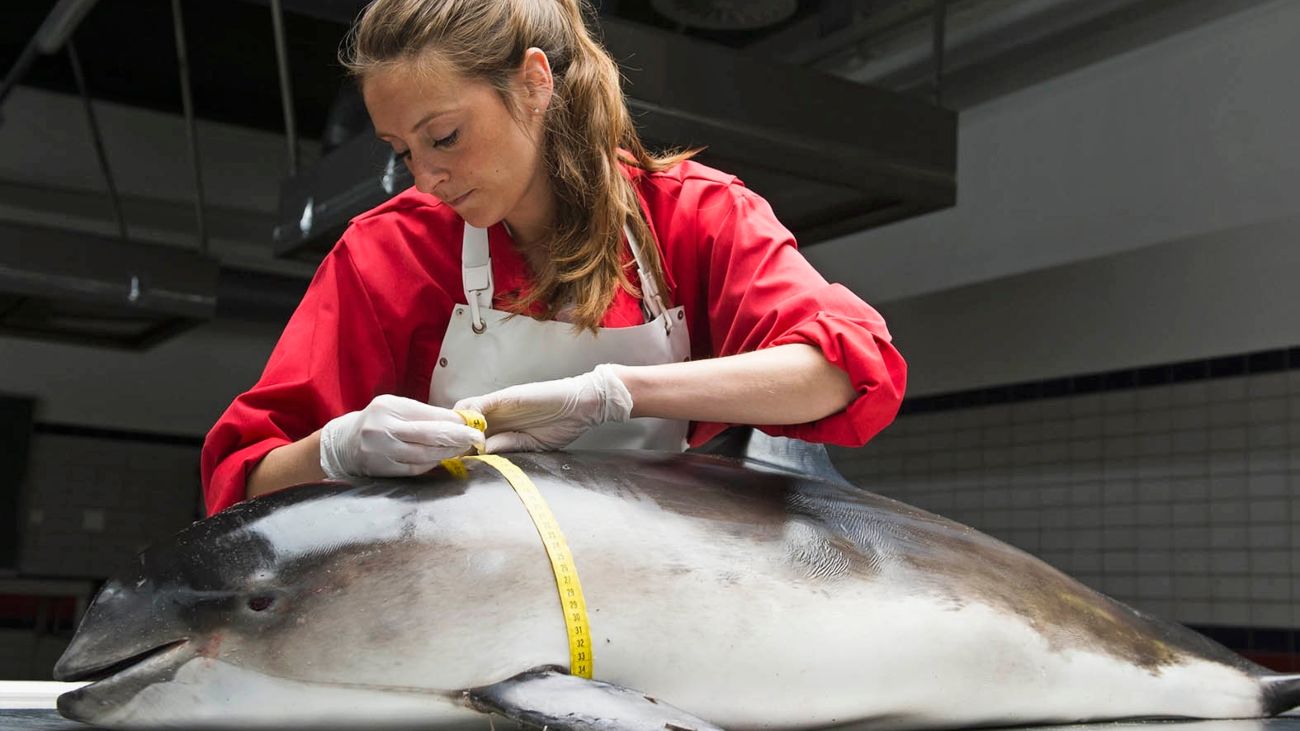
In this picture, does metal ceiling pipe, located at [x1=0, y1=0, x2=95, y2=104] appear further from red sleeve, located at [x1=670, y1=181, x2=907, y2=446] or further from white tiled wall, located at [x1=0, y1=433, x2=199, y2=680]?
white tiled wall, located at [x1=0, y1=433, x2=199, y2=680]

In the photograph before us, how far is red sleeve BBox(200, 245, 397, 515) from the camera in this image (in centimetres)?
194

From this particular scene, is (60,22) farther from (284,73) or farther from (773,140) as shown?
(773,140)

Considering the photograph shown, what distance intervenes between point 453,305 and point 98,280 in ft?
14.1

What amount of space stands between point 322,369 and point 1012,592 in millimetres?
1052

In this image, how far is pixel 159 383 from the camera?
391 inches

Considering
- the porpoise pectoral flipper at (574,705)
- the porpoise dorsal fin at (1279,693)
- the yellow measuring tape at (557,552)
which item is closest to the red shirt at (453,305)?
the yellow measuring tape at (557,552)

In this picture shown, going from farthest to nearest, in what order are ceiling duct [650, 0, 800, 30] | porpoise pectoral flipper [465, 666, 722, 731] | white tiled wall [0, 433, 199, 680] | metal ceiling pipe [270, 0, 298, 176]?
1. white tiled wall [0, 433, 199, 680]
2. ceiling duct [650, 0, 800, 30]
3. metal ceiling pipe [270, 0, 298, 176]
4. porpoise pectoral flipper [465, 666, 722, 731]

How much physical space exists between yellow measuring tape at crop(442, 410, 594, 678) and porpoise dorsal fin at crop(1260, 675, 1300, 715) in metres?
1.19

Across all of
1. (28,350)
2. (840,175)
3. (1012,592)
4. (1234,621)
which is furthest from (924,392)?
(28,350)

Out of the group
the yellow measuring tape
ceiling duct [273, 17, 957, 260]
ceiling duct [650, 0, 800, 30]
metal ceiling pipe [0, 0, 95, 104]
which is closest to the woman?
the yellow measuring tape

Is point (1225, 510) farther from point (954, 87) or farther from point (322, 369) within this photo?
point (322, 369)

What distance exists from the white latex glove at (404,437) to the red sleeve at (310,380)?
0.31 m

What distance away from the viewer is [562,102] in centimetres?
208

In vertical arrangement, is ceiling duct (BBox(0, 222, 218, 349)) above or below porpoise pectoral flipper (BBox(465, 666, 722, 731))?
above
